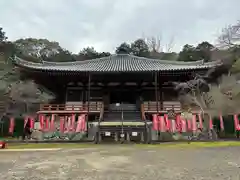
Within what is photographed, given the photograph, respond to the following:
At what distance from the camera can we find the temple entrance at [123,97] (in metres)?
21.2

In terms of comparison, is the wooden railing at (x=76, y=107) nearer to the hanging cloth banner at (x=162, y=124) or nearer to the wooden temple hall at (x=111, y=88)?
the wooden temple hall at (x=111, y=88)

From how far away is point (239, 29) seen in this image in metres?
20.8

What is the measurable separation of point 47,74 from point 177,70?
31.4ft

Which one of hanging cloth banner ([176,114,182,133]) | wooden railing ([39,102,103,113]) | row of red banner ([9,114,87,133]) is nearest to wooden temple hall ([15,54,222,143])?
wooden railing ([39,102,103,113])

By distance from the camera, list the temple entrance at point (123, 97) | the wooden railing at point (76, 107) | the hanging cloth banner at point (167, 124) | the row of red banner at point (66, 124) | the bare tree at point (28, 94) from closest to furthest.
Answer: the hanging cloth banner at point (167, 124), the row of red banner at point (66, 124), the wooden railing at point (76, 107), the temple entrance at point (123, 97), the bare tree at point (28, 94)

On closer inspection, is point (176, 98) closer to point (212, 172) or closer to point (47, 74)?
point (47, 74)

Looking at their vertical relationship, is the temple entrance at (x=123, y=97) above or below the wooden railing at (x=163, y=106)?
above

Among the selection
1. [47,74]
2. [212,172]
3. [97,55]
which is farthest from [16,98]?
[97,55]

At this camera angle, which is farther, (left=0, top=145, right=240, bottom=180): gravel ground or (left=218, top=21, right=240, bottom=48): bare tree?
(left=218, top=21, right=240, bottom=48): bare tree

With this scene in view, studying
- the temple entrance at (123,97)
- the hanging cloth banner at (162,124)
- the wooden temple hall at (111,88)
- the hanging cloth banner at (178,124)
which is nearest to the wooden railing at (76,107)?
the wooden temple hall at (111,88)

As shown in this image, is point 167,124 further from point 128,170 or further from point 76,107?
point 128,170

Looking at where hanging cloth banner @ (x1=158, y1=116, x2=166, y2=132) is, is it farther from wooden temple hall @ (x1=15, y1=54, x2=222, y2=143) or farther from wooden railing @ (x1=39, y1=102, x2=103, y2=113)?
wooden railing @ (x1=39, y1=102, x2=103, y2=113)

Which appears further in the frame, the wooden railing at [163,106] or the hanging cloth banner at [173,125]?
the wooden railing at [163,106]

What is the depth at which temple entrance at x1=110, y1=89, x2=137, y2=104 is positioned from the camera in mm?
21188
